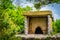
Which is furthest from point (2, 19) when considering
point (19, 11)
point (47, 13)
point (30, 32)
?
point (19, 11)

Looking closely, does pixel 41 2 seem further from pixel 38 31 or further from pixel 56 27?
pixel 56 27

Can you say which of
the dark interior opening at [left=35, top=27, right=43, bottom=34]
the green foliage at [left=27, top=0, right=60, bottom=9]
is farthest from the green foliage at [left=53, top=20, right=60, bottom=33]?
the green foliage at [left=27, top=0, right=60, bottom=9]

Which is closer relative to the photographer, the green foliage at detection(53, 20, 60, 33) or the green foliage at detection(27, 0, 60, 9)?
the green foliage at detection(27, 0, 60, 9)

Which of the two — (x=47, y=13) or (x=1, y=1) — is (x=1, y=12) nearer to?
(x=1, y=1)

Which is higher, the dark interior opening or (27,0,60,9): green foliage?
(27,0,60,9): green foliage

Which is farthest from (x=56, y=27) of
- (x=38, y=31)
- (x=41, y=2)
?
(x=41, y=2)

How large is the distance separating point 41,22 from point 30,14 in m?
1.40

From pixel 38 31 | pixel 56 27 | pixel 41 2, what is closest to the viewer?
pixel 41 2

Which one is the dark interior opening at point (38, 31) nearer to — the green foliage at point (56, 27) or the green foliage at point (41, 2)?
the green foliage at point (56, 27)

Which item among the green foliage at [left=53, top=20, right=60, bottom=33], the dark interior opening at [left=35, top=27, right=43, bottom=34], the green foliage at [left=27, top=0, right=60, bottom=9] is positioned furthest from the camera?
the green foliage at [left=53, top=20, right=60, bottom=33]

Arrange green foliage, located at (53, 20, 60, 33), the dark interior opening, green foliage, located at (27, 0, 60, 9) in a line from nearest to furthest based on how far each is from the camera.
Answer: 1. green foliage, located at (27, 0, 60, 9)
2. the dark interior opening
3. green foliage, located at (53, 20, 60, 33)

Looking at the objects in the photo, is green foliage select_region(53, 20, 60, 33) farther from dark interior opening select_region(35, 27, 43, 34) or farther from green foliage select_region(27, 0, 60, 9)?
green foliage select_region(27, 0, 60, 9)

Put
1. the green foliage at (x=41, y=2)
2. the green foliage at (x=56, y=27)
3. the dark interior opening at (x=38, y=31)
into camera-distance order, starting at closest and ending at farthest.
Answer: the green foliage at (x=41, y=2), the dark interior opening at (x=38, y=31), the green foliage at (x=56, y=27)

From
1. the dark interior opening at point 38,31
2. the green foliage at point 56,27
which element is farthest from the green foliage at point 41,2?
the green foliage at point 56,27
